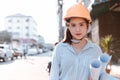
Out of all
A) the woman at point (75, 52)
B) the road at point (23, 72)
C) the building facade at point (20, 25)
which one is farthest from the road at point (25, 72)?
the building facade at point (20, 25)

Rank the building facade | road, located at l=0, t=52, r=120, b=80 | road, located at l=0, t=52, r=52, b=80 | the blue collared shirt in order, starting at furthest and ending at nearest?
the building facade → road, located at l=0, t=52, r=52, b=80 → road, located at l=0, t=52, r=120, b=80 → the blue collared shirt

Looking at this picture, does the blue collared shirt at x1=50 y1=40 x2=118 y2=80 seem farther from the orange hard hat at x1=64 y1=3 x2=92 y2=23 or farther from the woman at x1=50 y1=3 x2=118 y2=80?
the orange hard hat at x1=64 y1=3 x2=92 y2=23

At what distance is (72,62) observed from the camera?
326cm

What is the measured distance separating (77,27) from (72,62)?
0.98ft

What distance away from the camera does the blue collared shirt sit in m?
3.23

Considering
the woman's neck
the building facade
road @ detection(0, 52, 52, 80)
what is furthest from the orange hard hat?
the building facade

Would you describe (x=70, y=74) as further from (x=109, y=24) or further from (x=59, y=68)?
(x=109, y=24)

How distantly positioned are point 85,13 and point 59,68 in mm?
514

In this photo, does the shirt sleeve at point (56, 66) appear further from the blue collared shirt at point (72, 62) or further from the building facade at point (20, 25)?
the building facade at point (20, 25)

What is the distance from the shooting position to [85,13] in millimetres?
3271

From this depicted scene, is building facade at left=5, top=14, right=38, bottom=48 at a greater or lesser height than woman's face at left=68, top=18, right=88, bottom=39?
lesser

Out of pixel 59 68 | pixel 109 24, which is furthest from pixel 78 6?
pixel 109 24

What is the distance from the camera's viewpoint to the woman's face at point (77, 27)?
331 centimetres

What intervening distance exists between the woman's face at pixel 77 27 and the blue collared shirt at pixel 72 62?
0.10 meters
